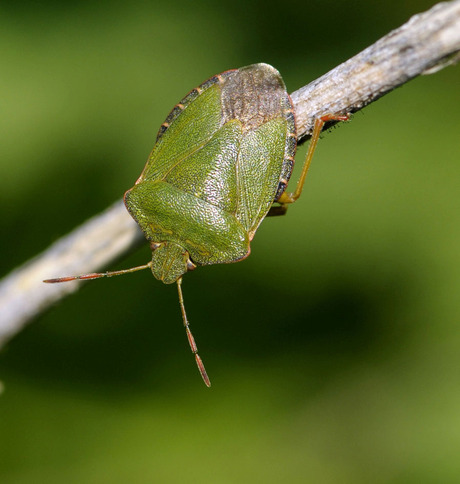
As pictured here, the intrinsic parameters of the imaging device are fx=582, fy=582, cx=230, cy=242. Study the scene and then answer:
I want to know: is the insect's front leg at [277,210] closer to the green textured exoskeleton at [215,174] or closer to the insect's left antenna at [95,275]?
the green textured exoskeleton at [215,174]

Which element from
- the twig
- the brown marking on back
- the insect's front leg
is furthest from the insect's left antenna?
the brown marking on back

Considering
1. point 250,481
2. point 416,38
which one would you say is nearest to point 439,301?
point 250,481

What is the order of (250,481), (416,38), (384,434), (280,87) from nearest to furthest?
(416,38) → (280,87) → (250,481) → (384,434)

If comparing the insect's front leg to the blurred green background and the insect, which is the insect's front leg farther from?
the blurred green background

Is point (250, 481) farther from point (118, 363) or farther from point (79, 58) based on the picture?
point (79, 58)

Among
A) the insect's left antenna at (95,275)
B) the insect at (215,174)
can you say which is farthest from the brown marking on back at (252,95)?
the insect's left antenna at (95,275)

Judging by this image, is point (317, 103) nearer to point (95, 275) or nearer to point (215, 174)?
point (215, 174)
